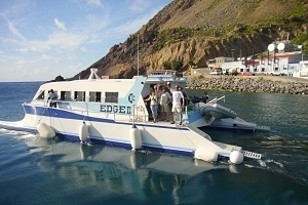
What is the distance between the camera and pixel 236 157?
1584cm

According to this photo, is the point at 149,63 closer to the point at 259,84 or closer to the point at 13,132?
the point at 259,84

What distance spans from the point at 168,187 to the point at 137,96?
7175mm

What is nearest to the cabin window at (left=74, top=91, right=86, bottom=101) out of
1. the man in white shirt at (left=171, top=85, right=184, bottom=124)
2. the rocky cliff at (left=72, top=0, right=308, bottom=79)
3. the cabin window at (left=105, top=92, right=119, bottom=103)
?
the cabin window at (left=105, top=92, right=119, bottom=103)

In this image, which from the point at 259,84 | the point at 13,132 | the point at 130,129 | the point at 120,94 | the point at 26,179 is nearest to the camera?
the point at 26,179

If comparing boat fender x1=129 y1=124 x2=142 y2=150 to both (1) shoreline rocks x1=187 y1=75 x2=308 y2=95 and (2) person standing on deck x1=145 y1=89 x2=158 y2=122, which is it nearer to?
(2) person standing on deck x1=145 y1=89 x2=158 y2=122

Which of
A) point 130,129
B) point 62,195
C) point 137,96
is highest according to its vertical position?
point 137,96

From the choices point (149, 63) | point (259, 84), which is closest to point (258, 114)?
point (259, 84)

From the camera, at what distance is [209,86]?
243ft

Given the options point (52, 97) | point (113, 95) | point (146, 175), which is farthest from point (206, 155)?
point (52, 97)

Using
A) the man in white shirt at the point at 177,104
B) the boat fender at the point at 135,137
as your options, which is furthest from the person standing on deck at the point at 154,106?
the boat fender at the point at 135,137

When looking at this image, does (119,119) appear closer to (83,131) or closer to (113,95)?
(113,95)

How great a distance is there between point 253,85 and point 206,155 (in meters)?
49.0

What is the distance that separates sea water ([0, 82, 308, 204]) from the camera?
511 inches

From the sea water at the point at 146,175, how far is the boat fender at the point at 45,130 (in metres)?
0.64
